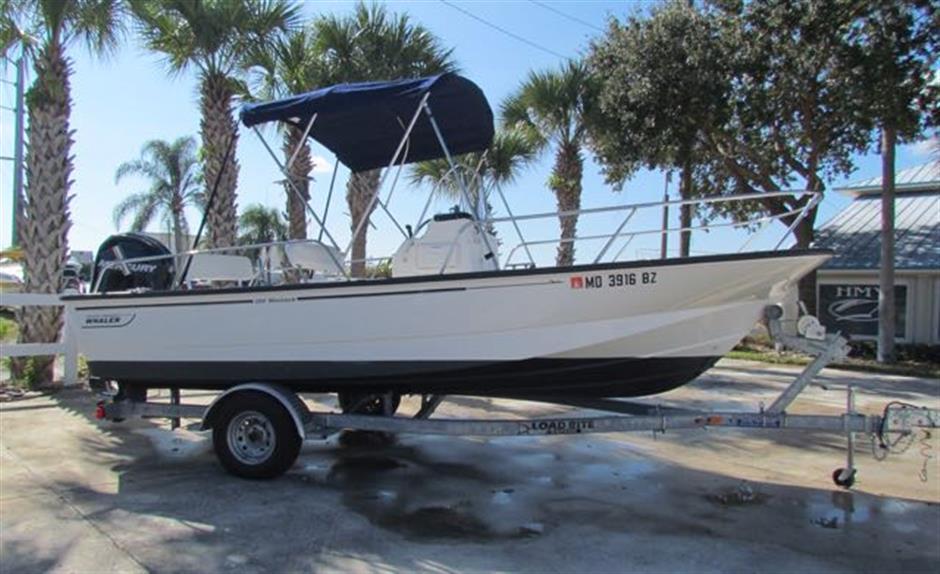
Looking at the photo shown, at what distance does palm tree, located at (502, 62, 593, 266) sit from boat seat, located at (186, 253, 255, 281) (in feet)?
35.6

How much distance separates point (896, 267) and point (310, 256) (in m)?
17.0

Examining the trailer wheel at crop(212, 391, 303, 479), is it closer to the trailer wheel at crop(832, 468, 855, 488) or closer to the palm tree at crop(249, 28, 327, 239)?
the trailer wheel at crop(832, 468, 855, 488)

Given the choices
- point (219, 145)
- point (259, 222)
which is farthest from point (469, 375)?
point (259, 222)

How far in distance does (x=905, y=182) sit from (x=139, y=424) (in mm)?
23460

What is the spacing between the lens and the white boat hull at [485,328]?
222 inches

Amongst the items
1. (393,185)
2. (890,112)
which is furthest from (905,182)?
(393,185)

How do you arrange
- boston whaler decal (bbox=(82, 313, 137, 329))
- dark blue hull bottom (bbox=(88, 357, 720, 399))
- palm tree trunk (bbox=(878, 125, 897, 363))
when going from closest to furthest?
1. dark blue hull bottom (bbox=(88, 357, 720, 399))
2. boston whaler decal (bbox=(82, 313, 137, 329))
3. palm tree trunk (bbox=(878, 125, 897, 363))

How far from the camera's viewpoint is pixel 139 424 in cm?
881

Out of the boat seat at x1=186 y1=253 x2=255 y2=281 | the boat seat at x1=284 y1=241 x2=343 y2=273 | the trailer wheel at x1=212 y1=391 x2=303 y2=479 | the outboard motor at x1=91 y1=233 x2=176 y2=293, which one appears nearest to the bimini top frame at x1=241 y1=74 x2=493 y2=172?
the boat seat at x1=284 y1=241 x2=343 y2=273

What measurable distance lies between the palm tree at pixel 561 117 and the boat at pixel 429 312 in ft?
35.3

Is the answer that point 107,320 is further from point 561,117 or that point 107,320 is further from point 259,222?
point 259,222

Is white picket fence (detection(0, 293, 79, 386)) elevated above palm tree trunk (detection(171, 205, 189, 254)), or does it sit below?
below

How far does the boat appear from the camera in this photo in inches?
223

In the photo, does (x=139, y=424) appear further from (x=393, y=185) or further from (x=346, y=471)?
(x=393, y=185)
